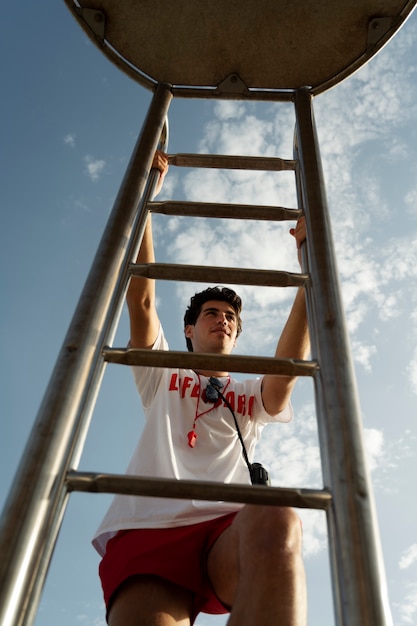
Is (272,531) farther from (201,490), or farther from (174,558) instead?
(201,490)

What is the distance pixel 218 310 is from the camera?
3111 millimetres

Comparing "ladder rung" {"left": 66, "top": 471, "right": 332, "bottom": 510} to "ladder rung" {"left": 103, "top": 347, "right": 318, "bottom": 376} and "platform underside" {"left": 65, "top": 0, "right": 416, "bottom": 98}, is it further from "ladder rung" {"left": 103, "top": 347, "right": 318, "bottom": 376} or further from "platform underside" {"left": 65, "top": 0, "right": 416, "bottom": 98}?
"platform underside" {"left": 65, "top": 0, "right": 416, "bottom": 98}

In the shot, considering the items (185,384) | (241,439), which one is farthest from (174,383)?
(241,439)

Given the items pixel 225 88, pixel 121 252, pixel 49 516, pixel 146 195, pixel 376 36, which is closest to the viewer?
pixel 49 516

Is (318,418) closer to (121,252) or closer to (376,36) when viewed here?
(121,252)

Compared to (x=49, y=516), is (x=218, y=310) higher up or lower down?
higher up

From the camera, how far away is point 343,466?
121 cm

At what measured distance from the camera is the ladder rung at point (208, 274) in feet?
5.80

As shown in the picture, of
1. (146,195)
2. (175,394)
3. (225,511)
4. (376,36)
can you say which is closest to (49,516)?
(225,511)

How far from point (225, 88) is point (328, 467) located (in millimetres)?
1817

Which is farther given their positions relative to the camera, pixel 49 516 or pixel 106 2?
pixel 106 2

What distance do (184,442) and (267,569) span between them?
33.2 inches

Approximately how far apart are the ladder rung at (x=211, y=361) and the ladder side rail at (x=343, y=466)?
0.07m

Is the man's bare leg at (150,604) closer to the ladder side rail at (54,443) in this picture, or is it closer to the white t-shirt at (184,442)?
the white t-shirt at (184,442)
